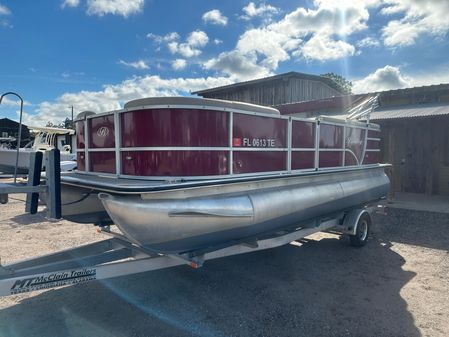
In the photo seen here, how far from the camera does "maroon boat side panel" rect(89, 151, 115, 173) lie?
13.0 feet

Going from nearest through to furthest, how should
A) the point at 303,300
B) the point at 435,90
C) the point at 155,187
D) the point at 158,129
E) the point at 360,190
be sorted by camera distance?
the point at 155,187, the point at 158,129, the point at 303,300, the point at 360,190, the point at 435,90

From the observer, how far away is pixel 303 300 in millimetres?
3902

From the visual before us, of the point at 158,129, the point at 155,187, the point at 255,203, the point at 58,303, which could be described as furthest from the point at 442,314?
the point at 58,303

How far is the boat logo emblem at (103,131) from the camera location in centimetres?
397

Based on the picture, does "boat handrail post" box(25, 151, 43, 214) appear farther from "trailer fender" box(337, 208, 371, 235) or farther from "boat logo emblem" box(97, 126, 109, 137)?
"trailer fender" box(337, 208, 371, 235)

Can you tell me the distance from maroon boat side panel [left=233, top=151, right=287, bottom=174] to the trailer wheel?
2156 millimetres

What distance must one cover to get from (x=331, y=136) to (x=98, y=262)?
3.88m

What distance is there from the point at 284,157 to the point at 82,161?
8.71ft

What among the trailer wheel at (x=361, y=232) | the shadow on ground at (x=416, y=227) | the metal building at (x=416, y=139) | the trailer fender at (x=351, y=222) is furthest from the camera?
the metal building at (x=416, y=139)

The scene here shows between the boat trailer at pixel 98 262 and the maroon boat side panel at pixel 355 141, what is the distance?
198 cm

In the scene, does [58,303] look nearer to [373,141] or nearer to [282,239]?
[282,239]

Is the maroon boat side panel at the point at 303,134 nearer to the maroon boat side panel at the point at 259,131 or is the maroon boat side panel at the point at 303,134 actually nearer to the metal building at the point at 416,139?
the maroon boat side panel at the point at 259,131

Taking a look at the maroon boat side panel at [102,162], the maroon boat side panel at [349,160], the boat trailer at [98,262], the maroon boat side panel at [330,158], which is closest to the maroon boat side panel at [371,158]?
the maroon boat side panel at [349,160]

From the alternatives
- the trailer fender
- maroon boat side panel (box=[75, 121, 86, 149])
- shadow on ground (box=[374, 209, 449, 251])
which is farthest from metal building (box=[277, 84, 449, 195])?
maroon boat side panel (box=[75, 121, 86, 149])
